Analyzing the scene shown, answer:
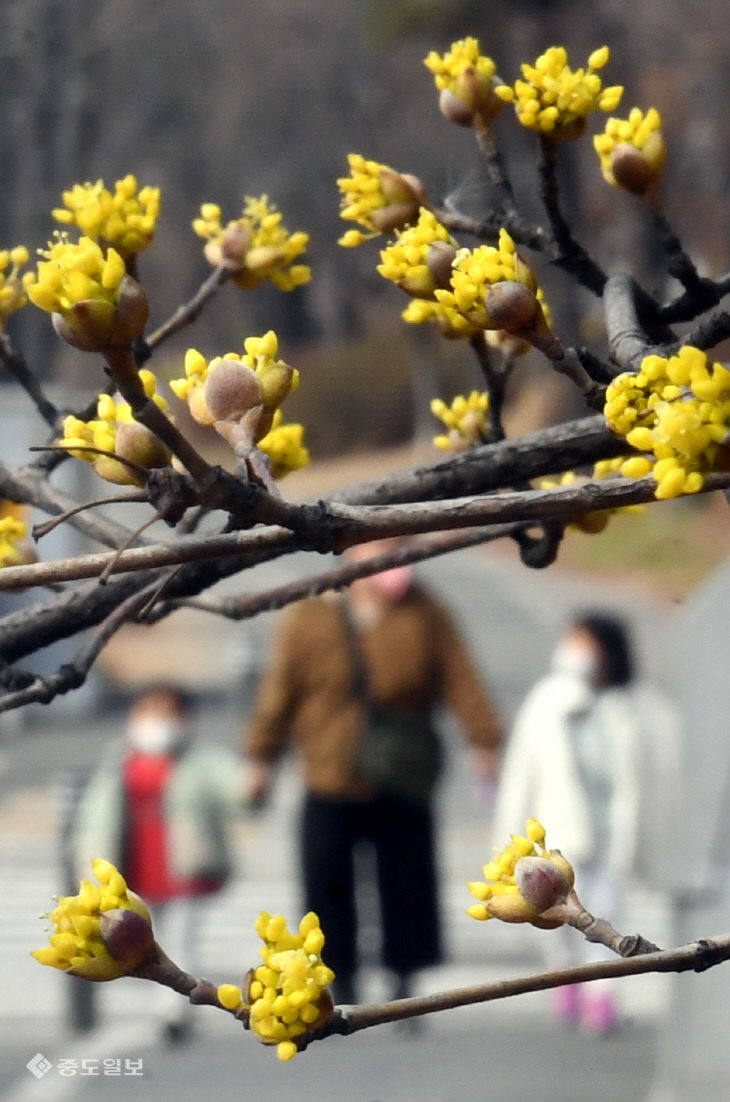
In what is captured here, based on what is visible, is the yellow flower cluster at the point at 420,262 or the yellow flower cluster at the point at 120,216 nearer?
the yellow flower cluster at the point at 420,262

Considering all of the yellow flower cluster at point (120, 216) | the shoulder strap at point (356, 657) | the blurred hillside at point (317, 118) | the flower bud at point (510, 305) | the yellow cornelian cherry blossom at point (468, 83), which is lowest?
the flower bud at point (510, 305)

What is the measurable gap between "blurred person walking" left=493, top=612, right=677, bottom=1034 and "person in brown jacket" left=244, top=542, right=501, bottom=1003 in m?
0.27

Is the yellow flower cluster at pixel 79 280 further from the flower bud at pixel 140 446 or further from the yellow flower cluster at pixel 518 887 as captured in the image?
the yellow flower cluster at pixel 518 887

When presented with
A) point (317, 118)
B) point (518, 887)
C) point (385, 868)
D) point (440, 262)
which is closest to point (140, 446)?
point (440, 262)

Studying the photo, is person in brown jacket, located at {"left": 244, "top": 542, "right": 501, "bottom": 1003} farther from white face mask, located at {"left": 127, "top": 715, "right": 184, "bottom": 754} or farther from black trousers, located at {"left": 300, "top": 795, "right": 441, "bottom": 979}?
white face mask, located at {"left": 127, "top": 715, "right": 184, "bottom": 754}

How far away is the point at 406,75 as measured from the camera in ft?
68.0

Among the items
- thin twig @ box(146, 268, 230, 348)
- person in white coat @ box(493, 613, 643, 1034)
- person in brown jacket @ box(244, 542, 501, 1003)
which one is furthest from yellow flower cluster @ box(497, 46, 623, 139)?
person in brown jacket @ box(244, 542, 501, 1003)

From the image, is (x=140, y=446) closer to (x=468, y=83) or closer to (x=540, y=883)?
(x=540, y=883)

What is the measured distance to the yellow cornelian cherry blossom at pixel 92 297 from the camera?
69 cm

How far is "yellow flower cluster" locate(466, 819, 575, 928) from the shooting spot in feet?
2.97

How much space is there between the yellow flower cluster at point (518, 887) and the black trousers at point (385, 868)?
13.3ft

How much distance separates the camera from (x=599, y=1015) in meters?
4.70

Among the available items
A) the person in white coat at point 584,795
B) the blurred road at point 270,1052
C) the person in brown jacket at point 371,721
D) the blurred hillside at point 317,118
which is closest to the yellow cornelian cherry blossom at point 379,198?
the blurred road at point 270,1052

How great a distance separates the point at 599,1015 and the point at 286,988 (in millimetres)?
4084
